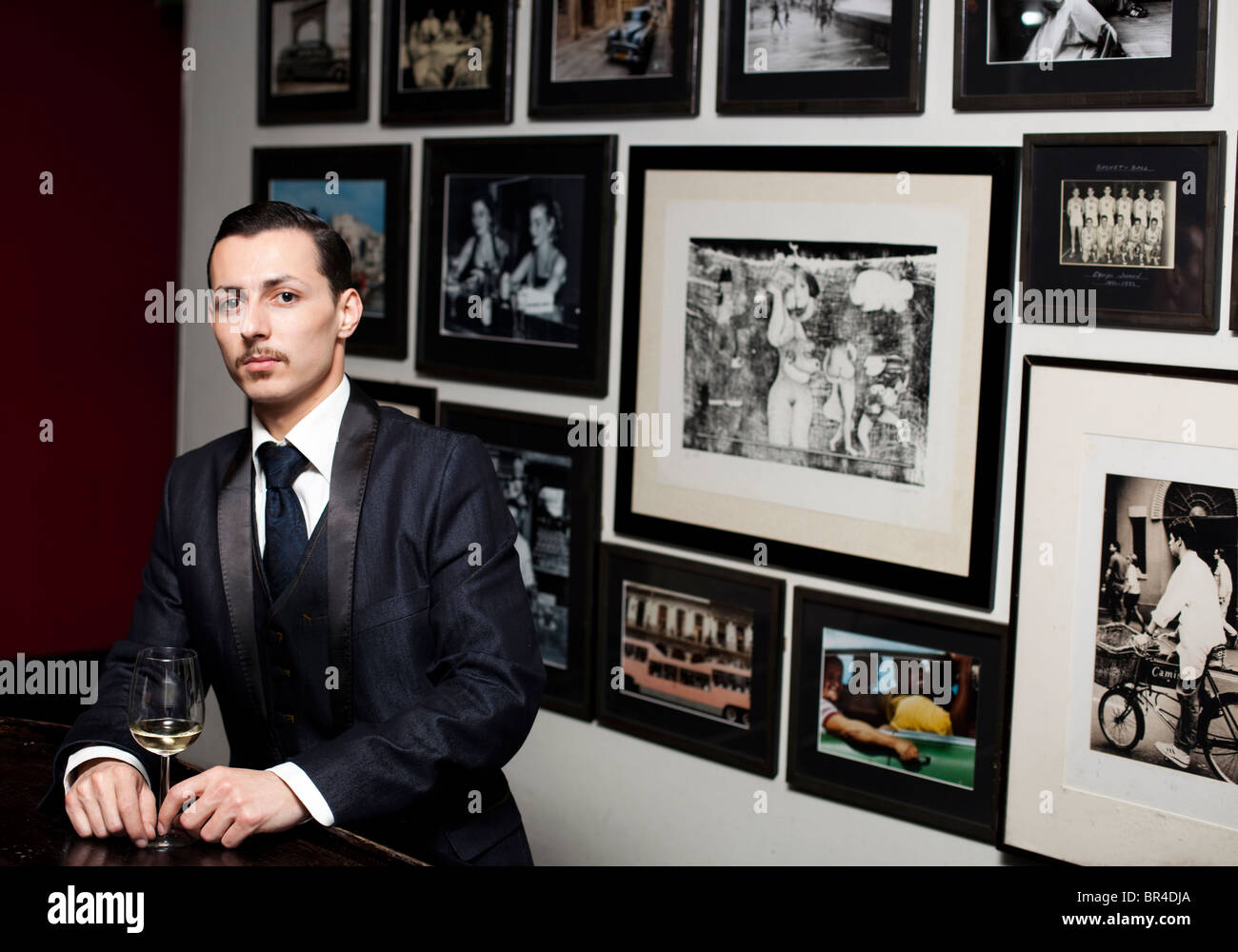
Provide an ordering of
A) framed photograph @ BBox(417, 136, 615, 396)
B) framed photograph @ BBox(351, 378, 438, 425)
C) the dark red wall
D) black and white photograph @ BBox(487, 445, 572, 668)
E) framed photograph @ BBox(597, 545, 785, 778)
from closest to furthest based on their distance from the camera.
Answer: framed photograph @ BBox(597, 545, 785, 778) → framed photograph @ BBox(417, 136, 615, 396) → black and white photograph @ BBox(487, 445, 572, 668) → framed photograph @ BBox(351, 378, 438, 425) → the dark red wall

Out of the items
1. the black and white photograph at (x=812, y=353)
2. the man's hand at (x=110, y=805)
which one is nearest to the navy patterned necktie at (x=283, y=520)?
the man's hand at (x=110, y=805)

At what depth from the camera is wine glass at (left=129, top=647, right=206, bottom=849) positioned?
176 cm

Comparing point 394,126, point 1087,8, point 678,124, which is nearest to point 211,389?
point 394,126

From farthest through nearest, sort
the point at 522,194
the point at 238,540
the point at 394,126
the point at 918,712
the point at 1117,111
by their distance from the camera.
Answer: the point at 394,126
the point at 522,194
the point at 918,712
the point at 1117,111
the point at 238,540

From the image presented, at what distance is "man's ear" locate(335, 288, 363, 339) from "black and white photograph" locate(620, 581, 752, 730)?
46.0 inches

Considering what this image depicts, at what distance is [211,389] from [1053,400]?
2.83 meters

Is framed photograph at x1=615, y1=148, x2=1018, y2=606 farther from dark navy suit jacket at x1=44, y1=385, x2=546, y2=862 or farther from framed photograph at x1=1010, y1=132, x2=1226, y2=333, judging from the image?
dark navy suit jacket at x1=44, y1=385, x2=546, y2=862

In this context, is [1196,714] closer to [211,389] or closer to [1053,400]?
[1053,400]

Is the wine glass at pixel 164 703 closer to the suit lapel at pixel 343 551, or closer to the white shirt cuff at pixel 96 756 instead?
the white shirt cuff at pixel 96 756

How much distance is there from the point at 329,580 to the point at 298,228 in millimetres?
552

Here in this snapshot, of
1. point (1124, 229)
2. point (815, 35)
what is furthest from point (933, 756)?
point (815, 35)

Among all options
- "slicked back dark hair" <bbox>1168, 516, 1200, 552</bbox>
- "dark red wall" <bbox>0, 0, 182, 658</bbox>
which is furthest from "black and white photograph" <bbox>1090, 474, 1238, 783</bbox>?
"dark red wall" <bbox>0, 0, 182, 658</bbox>

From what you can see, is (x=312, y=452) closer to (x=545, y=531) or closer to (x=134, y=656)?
(x=134, y=656)

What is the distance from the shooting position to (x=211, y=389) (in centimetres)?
429
